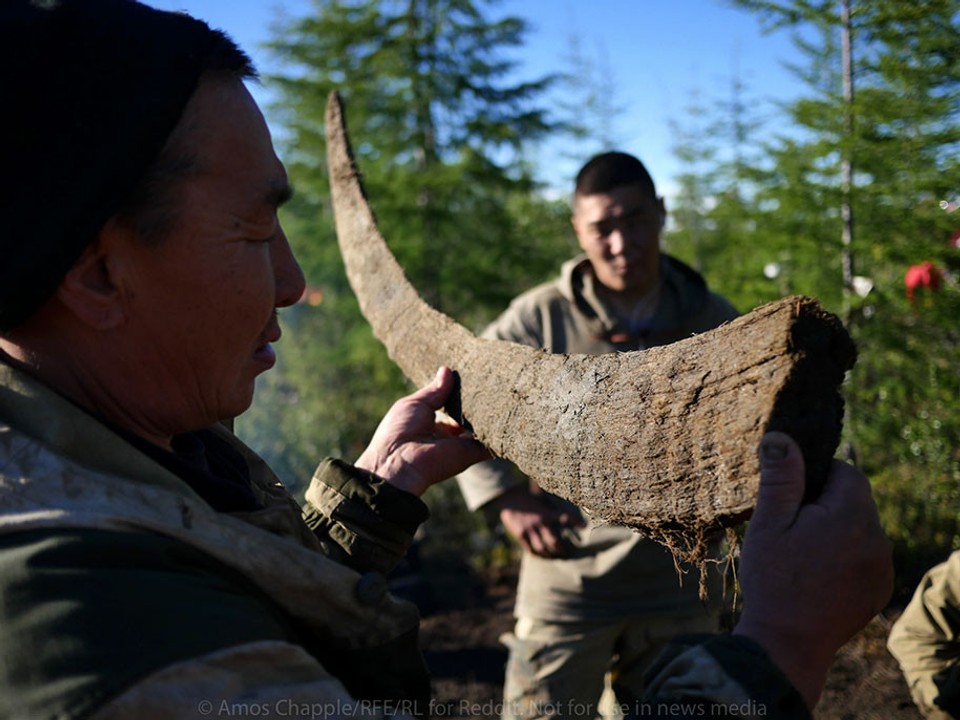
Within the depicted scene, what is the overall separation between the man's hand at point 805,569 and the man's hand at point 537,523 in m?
2.32

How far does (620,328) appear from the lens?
12.1 feet

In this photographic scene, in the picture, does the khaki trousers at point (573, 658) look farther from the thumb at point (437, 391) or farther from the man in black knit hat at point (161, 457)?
the man in black knit hat at point (161, 457)

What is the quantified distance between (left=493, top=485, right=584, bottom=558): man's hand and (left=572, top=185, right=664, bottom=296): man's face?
1101 millimetres

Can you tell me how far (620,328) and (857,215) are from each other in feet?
8.97

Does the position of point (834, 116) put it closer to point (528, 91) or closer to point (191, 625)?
point (528, 91)

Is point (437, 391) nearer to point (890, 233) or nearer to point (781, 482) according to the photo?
point (781, 482)

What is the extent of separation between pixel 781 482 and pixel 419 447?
971 mm

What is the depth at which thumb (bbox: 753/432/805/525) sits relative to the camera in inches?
47.3

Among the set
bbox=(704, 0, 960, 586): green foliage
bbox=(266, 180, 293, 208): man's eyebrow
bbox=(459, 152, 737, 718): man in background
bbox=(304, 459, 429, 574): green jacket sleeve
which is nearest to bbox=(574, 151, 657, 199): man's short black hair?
bbox=(459, 152, 737, 718): man in background

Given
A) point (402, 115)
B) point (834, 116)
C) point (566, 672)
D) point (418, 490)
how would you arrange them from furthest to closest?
point (402, 115)
point (834, 116)
point (566, 672)
point (418, 490)

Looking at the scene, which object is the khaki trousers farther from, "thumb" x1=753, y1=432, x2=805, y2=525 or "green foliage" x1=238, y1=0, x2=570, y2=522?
"green foliage" x1=238, y1=0, x2=570, y2=522

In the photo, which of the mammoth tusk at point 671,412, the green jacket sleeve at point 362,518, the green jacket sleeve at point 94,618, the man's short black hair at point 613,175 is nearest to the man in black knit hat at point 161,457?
the green jacket sleeve at point 94,618

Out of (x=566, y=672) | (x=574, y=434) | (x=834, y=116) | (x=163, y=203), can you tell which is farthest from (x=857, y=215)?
(x=163, y=203)

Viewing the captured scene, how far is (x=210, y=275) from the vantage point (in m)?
1.22
